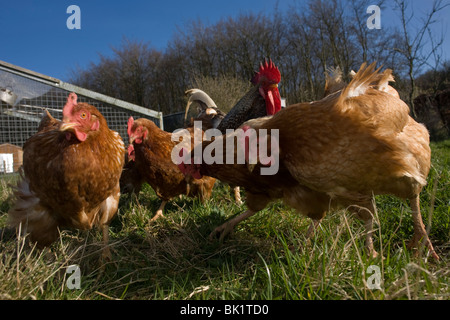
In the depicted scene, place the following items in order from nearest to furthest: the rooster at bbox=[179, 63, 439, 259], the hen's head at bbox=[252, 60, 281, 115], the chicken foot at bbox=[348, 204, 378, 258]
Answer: the rooster at bbox=[179, 63, 439, 259] → the chicken foot at bbox=[348, 204, 378, 258] → the hen's head at bbox=[252, 60, 281, 115]

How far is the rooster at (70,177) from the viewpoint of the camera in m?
Result: 1.99

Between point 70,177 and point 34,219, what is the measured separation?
24.6 inches

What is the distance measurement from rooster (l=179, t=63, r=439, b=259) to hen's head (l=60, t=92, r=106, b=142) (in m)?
1.22

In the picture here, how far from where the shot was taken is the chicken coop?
566cm

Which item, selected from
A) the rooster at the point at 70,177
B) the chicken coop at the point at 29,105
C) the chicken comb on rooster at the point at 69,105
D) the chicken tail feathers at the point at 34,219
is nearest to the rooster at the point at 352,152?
the rooster at the point at 70,177

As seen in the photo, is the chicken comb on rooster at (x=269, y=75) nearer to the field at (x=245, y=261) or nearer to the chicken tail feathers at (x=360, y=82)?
the field at (x=245, y=261)

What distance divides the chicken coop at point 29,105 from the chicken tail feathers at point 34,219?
362 cm

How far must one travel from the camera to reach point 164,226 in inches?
107

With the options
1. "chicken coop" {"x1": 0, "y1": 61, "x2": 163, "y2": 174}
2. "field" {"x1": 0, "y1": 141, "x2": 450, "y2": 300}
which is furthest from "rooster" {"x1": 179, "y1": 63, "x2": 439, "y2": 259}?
"chicken coop" {"x1": 0, "y1": 61, "x2": 163, "y2": 174}

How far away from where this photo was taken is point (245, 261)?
6.66 feet

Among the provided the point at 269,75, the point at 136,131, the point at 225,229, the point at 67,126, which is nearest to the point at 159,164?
the point at 136,131

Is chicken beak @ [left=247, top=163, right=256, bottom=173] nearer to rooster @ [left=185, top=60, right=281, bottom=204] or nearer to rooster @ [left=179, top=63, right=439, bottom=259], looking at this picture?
rooster @ [left=179, top=63, right=439, bottom=259]
